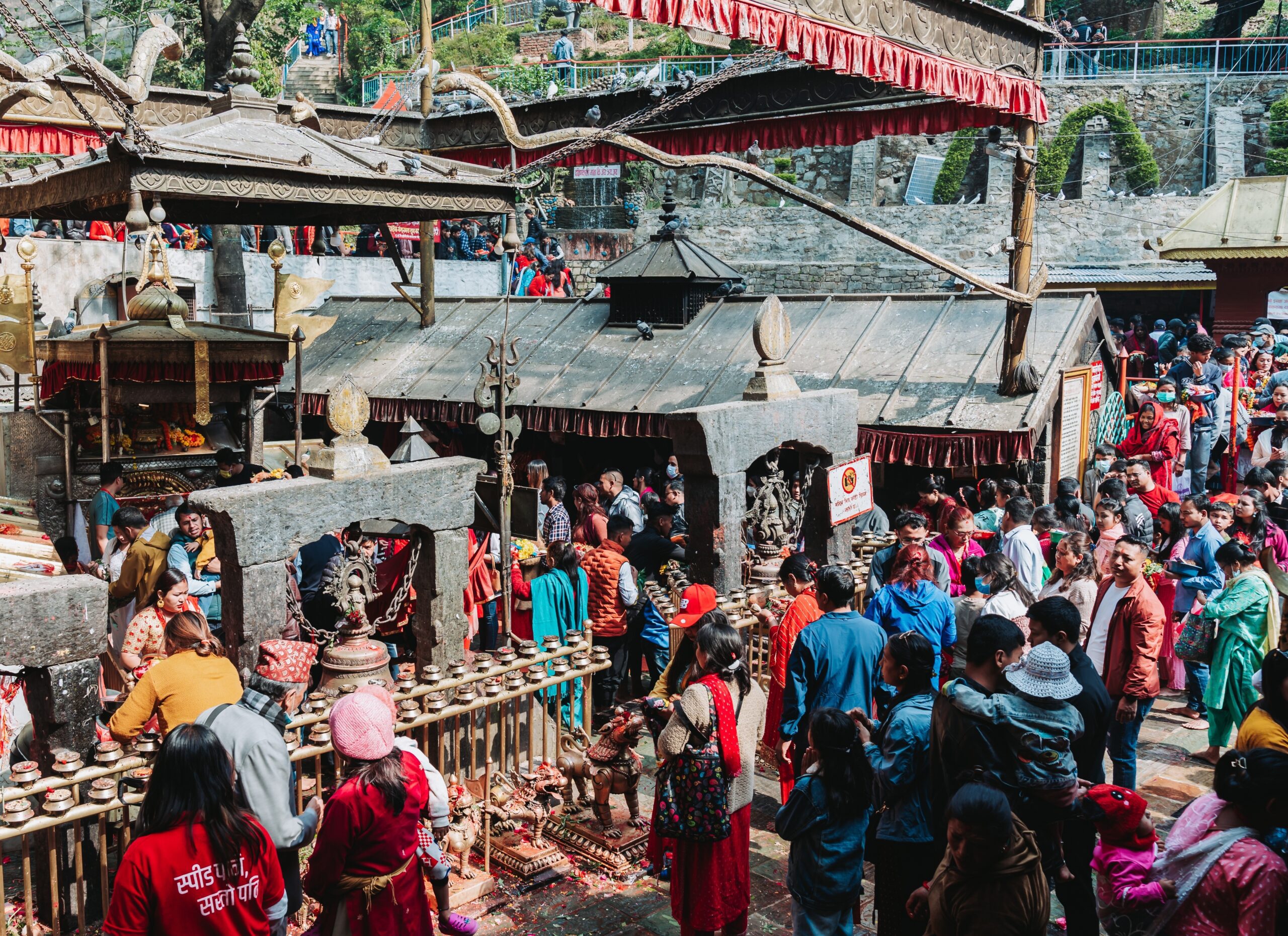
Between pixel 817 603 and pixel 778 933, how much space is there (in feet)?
5.19

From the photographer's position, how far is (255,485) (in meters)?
5.65

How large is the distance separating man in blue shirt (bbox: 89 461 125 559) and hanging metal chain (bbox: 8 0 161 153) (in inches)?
119

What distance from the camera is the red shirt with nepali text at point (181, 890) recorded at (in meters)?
3.26

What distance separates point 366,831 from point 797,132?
37.4 ft

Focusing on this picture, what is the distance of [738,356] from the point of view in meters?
12.6

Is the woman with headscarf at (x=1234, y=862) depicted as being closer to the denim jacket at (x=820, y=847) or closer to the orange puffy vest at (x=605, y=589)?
the denim jacket at (x=820, y=847)

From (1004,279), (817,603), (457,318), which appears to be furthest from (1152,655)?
(1004,279)

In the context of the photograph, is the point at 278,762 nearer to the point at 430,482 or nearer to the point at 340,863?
the point at 340,863

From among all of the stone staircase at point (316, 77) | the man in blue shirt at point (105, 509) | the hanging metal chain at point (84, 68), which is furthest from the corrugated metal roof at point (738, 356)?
the stone staircase at point (316, 77)

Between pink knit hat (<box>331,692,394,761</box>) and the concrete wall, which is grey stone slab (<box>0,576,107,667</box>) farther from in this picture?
the concrete wall

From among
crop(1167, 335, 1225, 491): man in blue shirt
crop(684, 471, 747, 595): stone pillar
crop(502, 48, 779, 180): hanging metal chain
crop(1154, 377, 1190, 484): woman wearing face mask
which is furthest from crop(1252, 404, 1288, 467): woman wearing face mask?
crop(684, 471, 747, 595): stone pillar

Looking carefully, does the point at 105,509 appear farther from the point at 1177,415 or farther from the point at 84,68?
the point at 1177,415

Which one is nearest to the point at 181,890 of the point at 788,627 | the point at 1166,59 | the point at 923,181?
the point at 788,627

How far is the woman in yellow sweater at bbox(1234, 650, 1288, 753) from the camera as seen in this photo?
13.3ft
